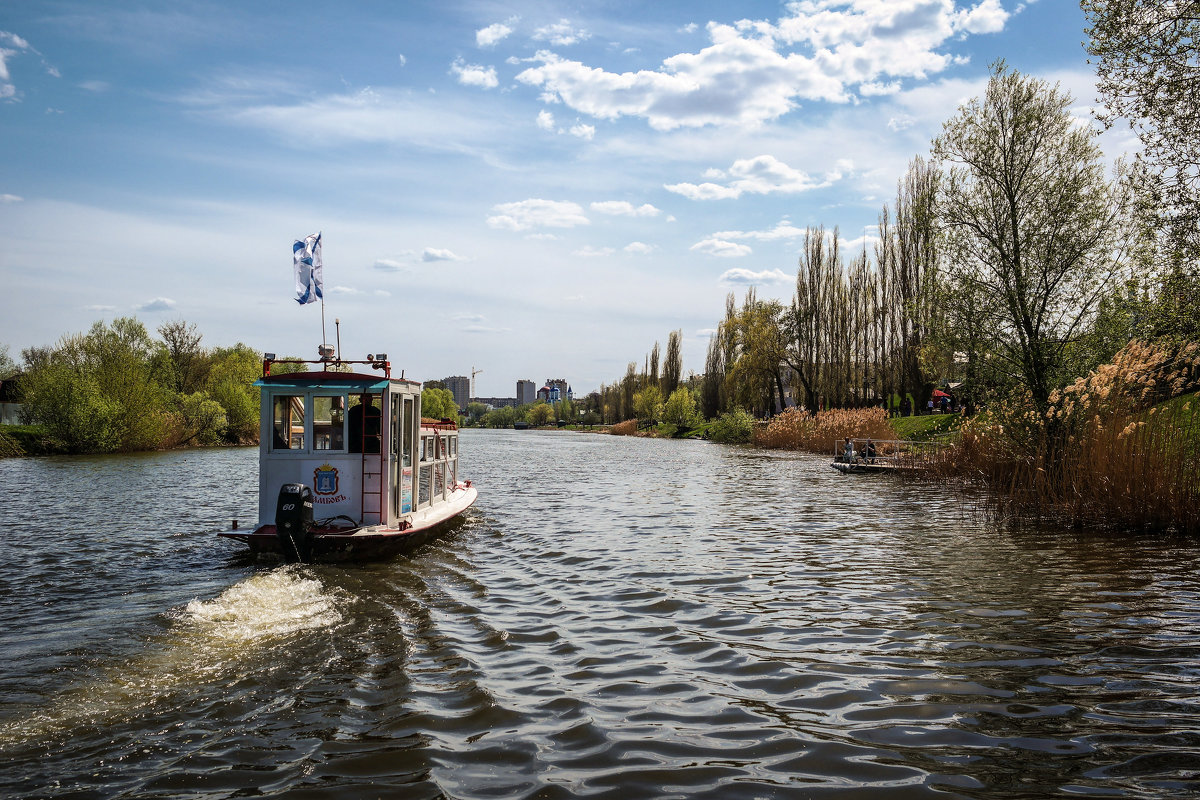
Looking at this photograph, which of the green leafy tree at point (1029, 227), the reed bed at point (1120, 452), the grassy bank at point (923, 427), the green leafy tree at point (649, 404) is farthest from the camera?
the green leafy tree at point (649, 404)

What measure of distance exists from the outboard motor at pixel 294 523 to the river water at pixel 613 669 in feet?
1.20

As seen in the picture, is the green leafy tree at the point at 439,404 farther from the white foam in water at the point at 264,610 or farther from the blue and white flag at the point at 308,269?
the white foam in water at the point at 264,610

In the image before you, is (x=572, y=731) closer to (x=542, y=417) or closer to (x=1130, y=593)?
(x=1130, y=593)

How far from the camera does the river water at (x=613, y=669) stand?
4.82m

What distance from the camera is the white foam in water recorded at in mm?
8273

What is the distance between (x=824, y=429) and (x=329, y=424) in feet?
114

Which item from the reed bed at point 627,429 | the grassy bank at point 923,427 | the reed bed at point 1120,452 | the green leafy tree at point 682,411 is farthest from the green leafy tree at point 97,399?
the reed bed at point 627,429

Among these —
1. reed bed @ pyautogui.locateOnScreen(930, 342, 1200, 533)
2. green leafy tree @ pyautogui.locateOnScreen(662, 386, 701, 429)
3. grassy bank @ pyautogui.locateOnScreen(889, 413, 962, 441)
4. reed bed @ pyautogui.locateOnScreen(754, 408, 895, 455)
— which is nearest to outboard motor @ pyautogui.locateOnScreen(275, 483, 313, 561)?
reed bed @ pyautogui.locateOnScreen(930, 342, 1200, 533)

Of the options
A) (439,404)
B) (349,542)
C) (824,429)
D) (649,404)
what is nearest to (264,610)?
(349,542)

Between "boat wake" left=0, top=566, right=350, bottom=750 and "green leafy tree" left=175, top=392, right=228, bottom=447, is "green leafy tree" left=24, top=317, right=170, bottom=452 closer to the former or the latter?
"green leafy tree" left=175, top=392, right=228, bottom=447

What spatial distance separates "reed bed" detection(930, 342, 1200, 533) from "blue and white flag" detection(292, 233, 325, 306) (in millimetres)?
14292

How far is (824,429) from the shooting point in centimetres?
4294

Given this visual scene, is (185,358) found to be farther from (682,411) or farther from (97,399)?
(682,411)

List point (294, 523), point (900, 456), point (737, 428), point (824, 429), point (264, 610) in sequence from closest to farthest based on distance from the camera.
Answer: point (264, 610) → point (294, 523) → point (900, 456) → point (824, 429) → point (737, 428)
